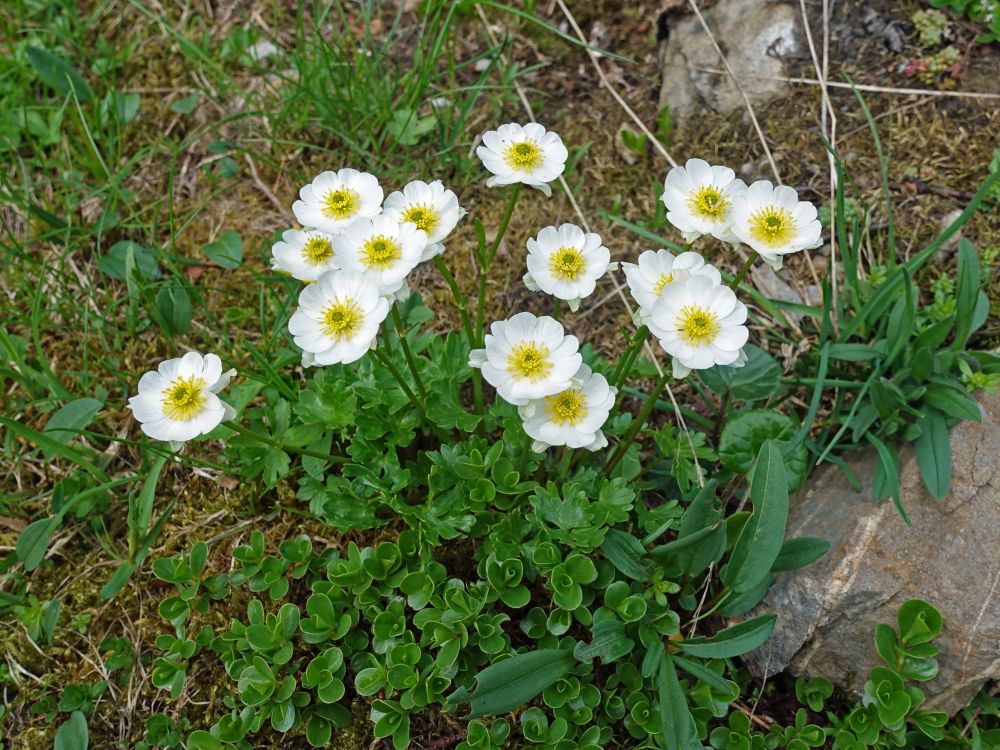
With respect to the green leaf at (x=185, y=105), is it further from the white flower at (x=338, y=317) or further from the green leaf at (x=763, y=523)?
the green leaf at (x=763, y=523)

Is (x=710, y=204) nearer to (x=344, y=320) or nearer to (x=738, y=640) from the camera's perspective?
(x=344, y=320)

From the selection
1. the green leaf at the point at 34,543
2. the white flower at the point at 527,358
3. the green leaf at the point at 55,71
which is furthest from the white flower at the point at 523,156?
the green leaf at the point at 55,71

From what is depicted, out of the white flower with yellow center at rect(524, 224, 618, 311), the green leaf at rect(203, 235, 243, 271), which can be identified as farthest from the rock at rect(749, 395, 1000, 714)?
the green leaf at rect(203, 235, 243, 271)

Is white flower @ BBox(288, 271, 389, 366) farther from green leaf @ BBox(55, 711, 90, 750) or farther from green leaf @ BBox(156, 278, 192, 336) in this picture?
green leaf @ BBox(55, 711, 90, 750)

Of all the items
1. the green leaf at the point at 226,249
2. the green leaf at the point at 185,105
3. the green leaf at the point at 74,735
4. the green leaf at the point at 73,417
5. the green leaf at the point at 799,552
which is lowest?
the green leaf at the point at 74,735

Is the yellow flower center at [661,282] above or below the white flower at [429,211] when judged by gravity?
below

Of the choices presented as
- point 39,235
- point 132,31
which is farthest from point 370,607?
point 132,31
